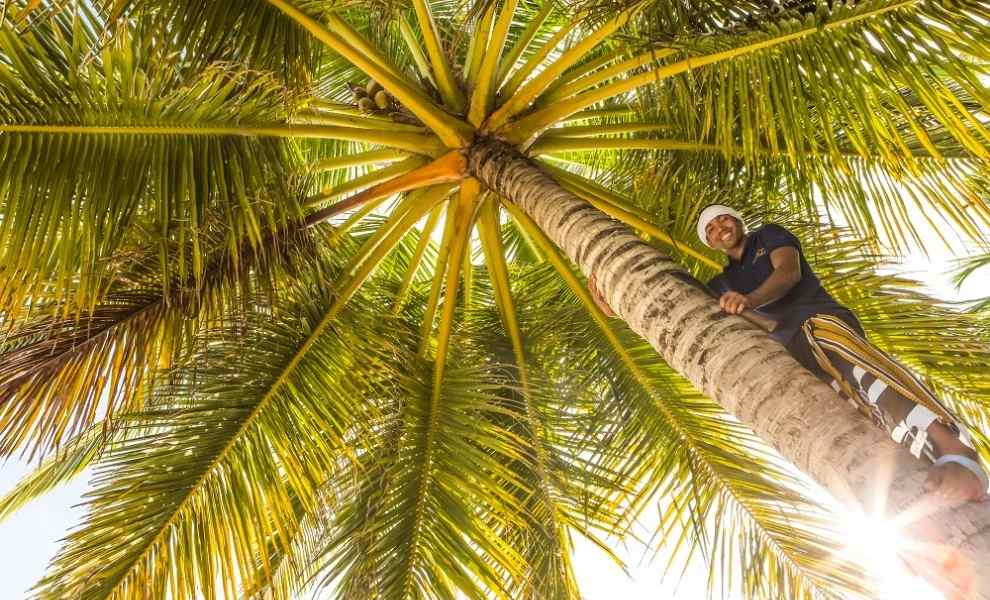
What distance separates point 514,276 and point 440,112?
244 centimetres

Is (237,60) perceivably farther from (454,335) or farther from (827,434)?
(827,434)

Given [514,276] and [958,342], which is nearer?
[958,342]

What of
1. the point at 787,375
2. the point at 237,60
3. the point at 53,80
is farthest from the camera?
the point at 237,60

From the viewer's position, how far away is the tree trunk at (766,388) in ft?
5.92

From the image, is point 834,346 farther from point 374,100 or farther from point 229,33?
point 374,100

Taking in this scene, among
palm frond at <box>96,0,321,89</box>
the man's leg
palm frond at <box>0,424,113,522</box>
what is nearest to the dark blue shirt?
the man's leg

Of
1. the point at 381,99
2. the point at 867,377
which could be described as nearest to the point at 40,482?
the point at 381,99

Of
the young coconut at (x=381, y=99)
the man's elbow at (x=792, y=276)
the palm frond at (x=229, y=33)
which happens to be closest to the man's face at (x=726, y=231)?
the man's elbow at (x=792, y=276)

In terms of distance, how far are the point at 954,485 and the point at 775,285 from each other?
140 centimetres

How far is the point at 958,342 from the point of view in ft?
15.1

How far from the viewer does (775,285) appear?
126 inches

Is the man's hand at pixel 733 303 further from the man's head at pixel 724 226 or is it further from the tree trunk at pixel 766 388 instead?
the man's head at pixel 724 226

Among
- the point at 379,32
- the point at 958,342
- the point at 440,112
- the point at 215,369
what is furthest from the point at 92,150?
the point at 958,342

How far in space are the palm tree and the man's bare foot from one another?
20 centimetres
